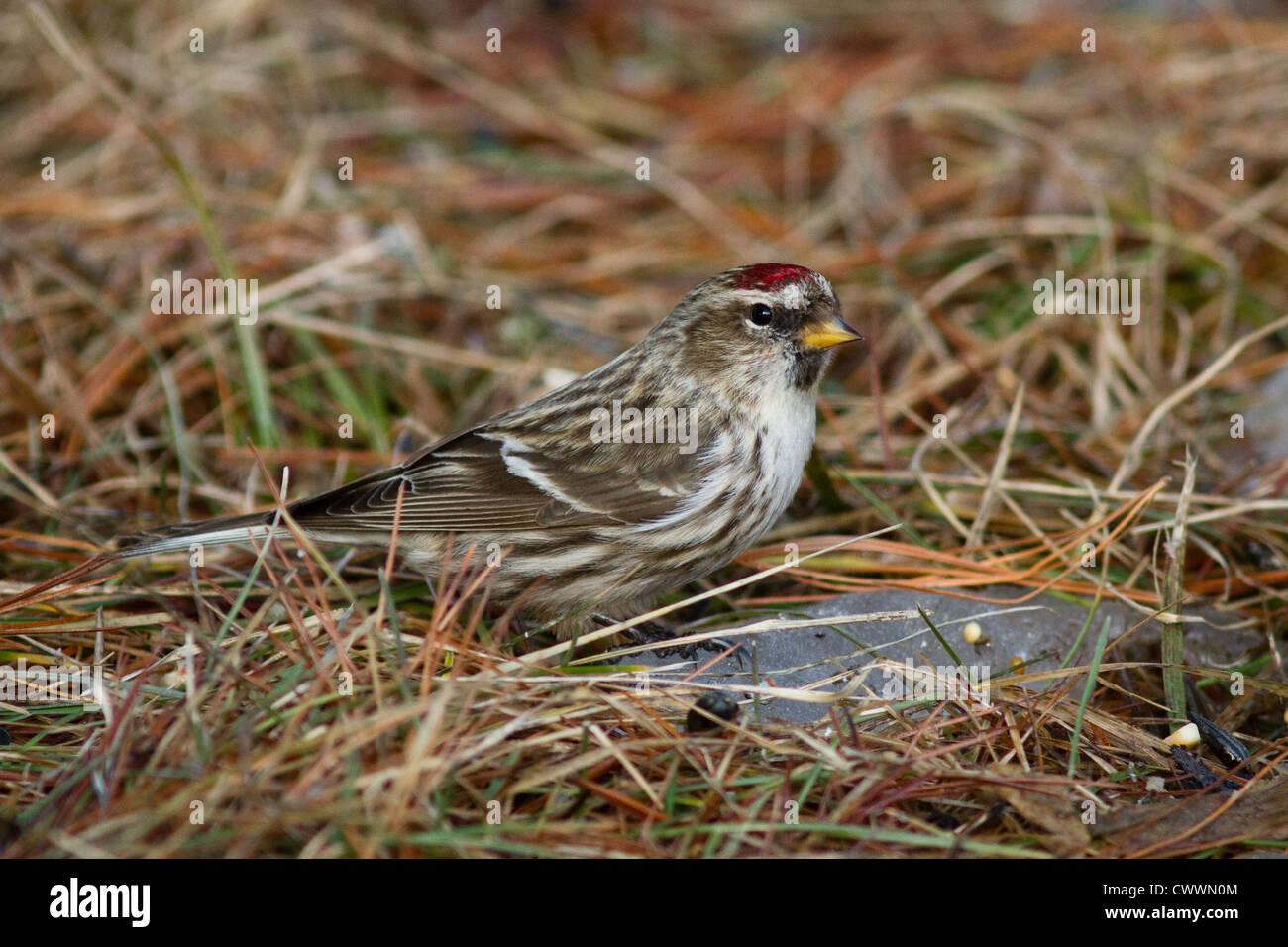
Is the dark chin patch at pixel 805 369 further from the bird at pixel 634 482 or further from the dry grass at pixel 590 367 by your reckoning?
the dry grass at pixel 590 367

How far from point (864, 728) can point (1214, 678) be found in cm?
95

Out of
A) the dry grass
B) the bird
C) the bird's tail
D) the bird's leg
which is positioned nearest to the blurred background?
the dry grass

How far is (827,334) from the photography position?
3.34m

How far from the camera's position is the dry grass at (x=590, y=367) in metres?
2.50

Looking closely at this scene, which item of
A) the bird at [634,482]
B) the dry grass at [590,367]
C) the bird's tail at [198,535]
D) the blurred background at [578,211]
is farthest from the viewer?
the blurred background at [578,211]

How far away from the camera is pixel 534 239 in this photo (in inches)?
217

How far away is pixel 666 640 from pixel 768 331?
91 centimetres

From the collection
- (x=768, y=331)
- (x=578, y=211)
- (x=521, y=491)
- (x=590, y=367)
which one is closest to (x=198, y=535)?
(x=521, y=491)

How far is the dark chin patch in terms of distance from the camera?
3.41 m

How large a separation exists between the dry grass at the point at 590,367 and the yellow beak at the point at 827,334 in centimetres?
63

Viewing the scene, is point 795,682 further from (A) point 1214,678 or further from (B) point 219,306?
(B) point 219,306

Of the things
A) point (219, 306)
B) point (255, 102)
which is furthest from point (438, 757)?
point (255, 102)

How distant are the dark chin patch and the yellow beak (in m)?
0.05

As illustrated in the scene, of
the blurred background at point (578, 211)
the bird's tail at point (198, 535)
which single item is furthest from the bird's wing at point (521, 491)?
→ the blurred background at point (578, 211)
